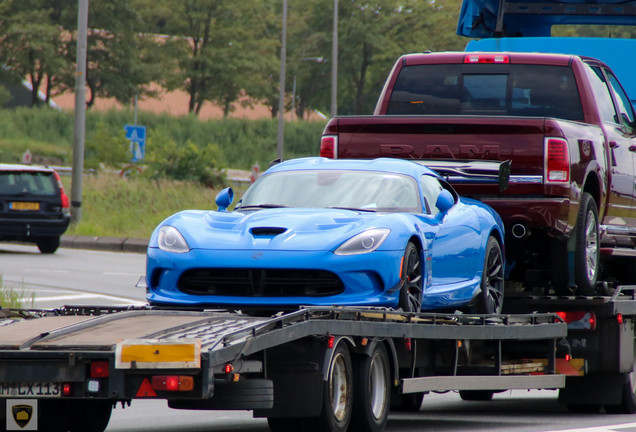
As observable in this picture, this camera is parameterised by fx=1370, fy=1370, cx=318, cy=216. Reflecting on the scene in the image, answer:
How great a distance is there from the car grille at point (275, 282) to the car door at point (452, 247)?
1.04m

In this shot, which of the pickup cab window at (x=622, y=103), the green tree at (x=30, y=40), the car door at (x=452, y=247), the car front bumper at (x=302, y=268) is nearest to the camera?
the car front bumper at (x=302, y=268)

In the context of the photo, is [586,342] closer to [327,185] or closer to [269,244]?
[327,185]

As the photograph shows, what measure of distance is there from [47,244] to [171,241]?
710 inches

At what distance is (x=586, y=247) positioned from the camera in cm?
1130

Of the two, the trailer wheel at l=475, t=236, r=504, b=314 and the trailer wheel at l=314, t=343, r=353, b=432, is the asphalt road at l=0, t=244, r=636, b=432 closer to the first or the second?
the trailer wheel at l=475, t=236, r=504, b=314

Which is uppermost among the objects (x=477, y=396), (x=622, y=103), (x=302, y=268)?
(x=622, y=103)

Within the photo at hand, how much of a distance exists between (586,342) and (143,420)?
12.5ft

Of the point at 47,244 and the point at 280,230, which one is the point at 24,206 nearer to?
the point at 47,244

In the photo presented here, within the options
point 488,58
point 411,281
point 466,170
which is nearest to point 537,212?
point 466,170

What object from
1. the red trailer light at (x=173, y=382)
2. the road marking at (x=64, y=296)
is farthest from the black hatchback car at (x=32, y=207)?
the red trailer light at (x=173, y=382)

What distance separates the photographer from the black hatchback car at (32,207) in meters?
25.7

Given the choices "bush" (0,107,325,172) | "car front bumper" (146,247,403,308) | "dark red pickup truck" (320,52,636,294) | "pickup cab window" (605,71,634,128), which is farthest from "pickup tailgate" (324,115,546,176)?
"bush" (0,107,325,172)

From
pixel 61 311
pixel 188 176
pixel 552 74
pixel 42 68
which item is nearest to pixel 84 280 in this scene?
pixel 552 74

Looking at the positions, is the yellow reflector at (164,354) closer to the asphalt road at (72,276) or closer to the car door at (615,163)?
the car door at (615,163)
